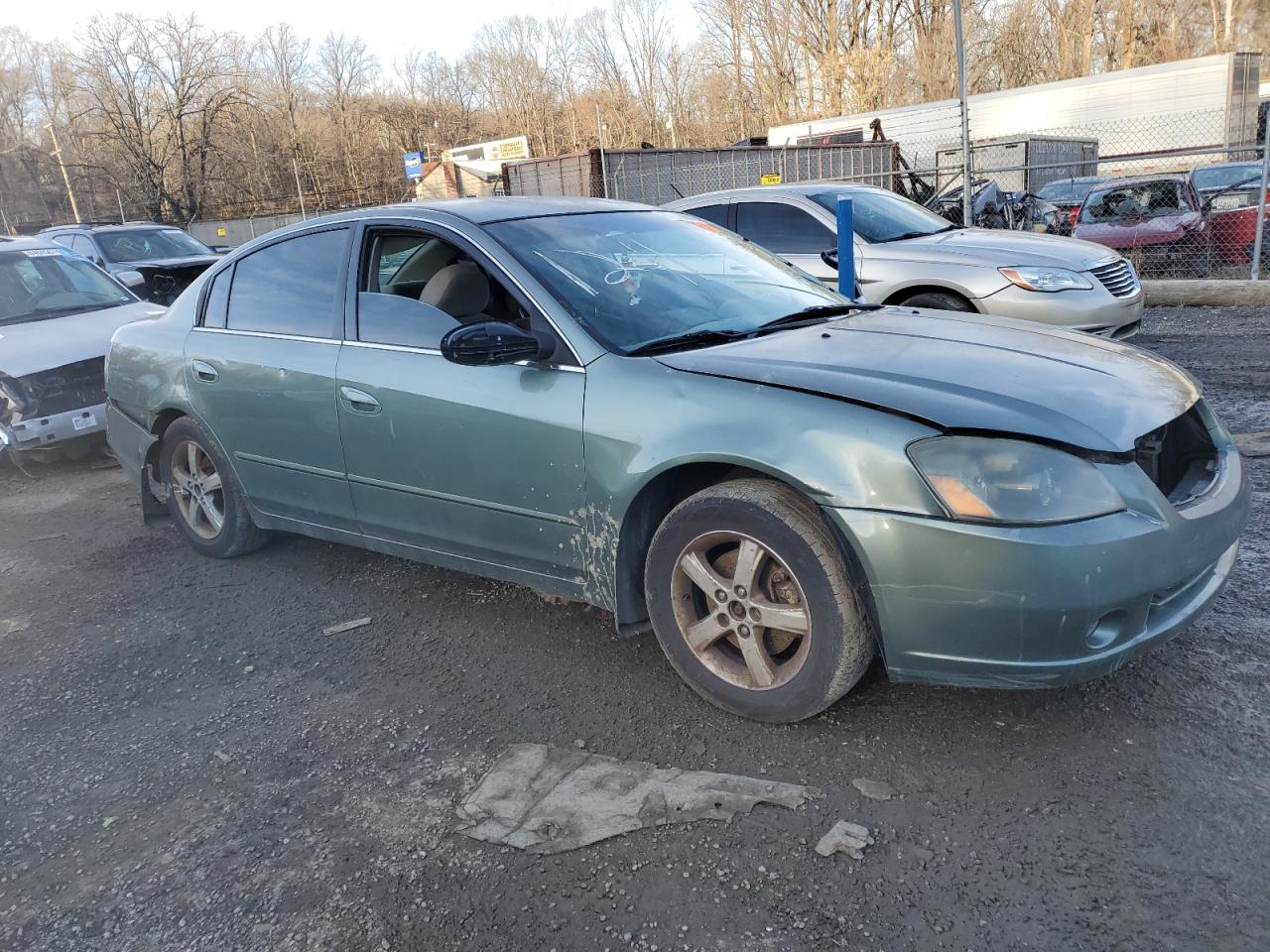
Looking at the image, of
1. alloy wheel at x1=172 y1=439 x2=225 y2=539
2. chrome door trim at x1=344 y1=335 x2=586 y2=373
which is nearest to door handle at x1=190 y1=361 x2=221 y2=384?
alloy wheel at x1=172 y1=439 x2=225 y2=539

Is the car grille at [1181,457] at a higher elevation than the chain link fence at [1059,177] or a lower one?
lower

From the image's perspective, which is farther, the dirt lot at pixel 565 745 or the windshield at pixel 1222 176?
the windshield at pixel 1222 176

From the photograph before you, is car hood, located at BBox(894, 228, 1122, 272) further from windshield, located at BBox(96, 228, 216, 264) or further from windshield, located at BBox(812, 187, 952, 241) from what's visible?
windshield, located at BBox(96, 228, 216, 264)

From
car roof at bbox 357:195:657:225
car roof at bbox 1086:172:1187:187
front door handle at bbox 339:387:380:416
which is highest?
car roof at bbox 357:195:657:225

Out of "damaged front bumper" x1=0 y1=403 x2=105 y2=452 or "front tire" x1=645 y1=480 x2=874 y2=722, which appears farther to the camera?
"damaged front bumper" x1=0 y1=403 x2=105 y2=452

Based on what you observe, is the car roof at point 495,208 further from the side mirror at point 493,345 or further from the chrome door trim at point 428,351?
the side mirror at point 493,345

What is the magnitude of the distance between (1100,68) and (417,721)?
55461 mm

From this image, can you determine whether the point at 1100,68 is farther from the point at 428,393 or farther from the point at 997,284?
the point at 428,393

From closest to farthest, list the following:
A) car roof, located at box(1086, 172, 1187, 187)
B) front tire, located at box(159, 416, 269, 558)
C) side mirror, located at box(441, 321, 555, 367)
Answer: side mirror, located at box(441, 321, 555, 367) < front tire, located at box(159, 416, 269, 558) < car roof, located at box(1086, 172, 1187, 187)

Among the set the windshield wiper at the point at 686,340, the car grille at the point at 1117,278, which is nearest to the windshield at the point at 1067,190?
the car grille at the point at 1117,278

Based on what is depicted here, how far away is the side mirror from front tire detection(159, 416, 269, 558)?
1.95 m

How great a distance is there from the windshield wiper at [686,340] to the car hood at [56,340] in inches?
189

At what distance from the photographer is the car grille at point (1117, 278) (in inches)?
276

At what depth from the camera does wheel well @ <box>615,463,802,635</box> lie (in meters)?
2.94
